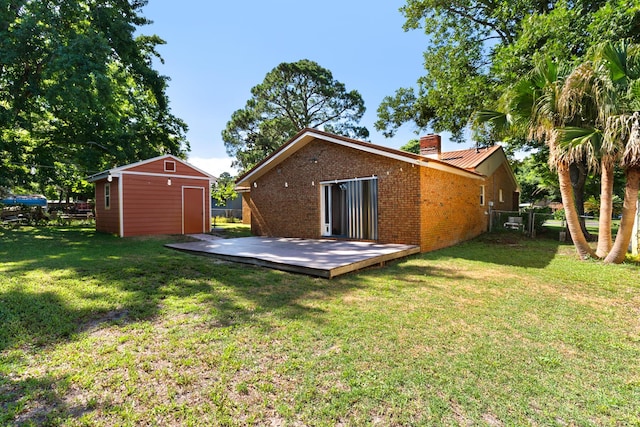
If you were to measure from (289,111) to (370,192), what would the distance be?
17.9m

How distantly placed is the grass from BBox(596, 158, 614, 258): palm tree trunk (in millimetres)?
2262

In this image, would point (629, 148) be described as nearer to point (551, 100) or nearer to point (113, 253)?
point (551, 100)

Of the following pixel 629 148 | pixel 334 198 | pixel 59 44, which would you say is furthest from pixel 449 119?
pixel 59 44

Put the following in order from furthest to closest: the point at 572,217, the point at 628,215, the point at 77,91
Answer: the point at 77,91
the point at 572,217
the point at 628,215

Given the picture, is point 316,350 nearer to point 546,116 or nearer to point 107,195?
point 546,116

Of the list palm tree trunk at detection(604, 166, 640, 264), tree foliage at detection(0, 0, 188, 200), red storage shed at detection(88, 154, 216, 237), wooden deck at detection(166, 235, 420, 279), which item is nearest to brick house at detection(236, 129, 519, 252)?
wooden deck at detection(166, 235, 420, 279)

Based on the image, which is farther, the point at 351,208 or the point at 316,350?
the point at 351,208

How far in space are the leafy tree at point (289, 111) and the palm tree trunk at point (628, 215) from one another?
68.6 ft

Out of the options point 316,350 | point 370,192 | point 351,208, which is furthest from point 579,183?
point 316,350

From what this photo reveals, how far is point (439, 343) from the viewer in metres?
3.30

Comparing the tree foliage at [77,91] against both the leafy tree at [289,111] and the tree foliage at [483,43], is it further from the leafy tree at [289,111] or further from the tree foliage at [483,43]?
the tree foliage at [483,43]

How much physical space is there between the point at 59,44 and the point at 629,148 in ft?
62.2

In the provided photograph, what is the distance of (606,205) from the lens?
765cm

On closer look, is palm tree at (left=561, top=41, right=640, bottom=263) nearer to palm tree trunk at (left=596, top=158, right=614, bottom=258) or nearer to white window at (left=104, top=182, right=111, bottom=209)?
palm tree trunk at (left=596, top=158, right=614, bottom=258)
